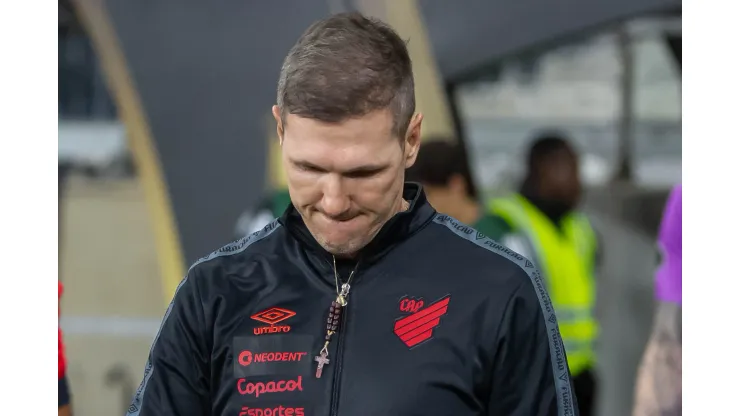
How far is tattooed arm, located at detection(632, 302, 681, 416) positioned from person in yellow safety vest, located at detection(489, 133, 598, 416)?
3.53 feet

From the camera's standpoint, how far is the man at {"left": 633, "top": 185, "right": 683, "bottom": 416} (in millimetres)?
1686

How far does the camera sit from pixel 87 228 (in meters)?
5.19

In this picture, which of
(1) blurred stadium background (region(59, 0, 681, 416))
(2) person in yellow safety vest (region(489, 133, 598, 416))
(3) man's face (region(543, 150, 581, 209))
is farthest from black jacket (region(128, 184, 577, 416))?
(1) blurred stadium background (region(59, 0, 681, 416))

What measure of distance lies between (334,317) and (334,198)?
0.13 m

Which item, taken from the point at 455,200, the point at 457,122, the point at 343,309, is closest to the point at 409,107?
the point at 343,309

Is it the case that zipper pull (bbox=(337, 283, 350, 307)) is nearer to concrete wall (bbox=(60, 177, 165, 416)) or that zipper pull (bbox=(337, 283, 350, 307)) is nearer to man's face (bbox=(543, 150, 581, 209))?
man's face (bbox=(543, 150, 581, 209))

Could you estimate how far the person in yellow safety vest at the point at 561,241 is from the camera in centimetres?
289

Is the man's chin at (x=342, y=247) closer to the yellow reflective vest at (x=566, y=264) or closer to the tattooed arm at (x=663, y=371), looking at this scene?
the tattooed arm at (x=663, y=371)

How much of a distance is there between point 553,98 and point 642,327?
4.17 feet

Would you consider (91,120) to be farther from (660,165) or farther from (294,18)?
(660,165)

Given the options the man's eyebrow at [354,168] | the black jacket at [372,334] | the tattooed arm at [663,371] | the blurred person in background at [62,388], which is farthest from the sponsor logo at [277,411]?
the tattooed arm at [663,371]

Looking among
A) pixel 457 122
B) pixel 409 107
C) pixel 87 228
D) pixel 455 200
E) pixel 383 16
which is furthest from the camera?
pixel 87 228

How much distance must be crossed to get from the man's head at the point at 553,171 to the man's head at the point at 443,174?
477 millimetres

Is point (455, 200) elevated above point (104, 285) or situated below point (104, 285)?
above
